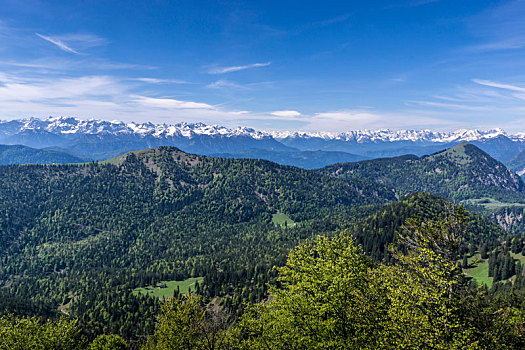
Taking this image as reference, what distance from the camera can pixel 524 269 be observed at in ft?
487

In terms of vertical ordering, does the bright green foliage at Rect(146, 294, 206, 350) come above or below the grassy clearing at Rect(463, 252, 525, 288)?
above

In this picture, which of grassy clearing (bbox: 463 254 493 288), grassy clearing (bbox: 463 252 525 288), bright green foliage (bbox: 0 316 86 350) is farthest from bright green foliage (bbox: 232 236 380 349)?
grassy clearing (bbox: 463 254 493 288)

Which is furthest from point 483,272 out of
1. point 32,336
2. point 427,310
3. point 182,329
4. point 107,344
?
point 32,336

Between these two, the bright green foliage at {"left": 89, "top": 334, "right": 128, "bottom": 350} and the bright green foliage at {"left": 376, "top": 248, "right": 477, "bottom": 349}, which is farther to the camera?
the bright green foliage at {"left": 89, "top": 334, "right": 128, "bottom": 350}

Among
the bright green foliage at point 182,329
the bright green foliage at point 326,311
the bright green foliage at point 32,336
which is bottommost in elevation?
the bright green foliage at point 32,336

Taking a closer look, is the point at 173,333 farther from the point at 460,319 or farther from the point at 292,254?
the point at 460,319

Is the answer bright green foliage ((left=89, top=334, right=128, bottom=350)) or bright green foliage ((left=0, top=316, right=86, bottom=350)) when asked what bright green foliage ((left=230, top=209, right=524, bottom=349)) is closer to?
bright green foliage ((left=0, top=316, right=86, bottom=350))

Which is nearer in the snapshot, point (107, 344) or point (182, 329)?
point (182, 329)

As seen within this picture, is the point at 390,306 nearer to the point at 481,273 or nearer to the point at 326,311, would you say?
the point at 326,311

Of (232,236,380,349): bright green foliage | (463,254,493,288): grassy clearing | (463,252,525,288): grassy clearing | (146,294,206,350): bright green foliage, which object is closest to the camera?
(232,236,380,349): bright green foliage

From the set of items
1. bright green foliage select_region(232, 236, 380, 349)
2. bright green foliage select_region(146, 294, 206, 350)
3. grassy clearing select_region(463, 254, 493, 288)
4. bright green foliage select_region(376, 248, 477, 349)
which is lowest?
grassy clearing select_region(463, 254, 493, 288)

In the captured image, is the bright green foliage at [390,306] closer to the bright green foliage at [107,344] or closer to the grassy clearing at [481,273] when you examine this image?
the bright green foliage at [107,344]

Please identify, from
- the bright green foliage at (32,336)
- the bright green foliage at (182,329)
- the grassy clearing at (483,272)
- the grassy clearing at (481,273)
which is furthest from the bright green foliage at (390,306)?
the grassy clearing at (481,273)

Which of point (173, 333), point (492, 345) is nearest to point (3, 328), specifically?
point (173, 333)
